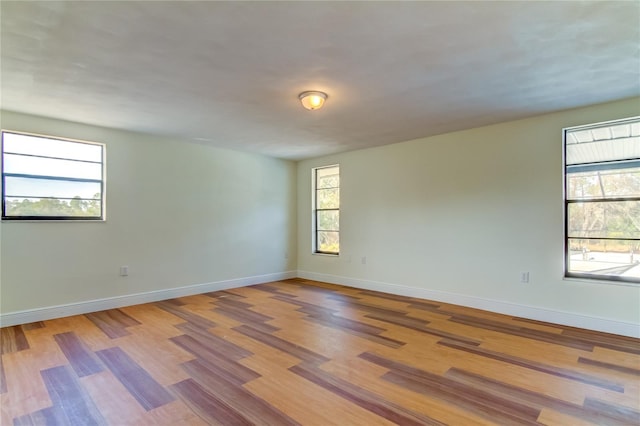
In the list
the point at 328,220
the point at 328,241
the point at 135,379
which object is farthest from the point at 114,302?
the point at 328,220

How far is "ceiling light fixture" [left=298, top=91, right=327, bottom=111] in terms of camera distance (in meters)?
3.12

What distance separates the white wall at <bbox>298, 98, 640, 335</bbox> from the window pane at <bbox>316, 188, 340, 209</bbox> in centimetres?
27

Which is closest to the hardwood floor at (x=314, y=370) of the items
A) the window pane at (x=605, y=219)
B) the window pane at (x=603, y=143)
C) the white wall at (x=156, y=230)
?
the white wall at (x=156, y=230)

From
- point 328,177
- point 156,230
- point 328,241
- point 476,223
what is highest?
point 328,177

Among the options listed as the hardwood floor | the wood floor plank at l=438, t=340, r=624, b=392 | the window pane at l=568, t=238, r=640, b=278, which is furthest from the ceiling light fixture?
the window pane at l=568, t=238, r=640, b=278

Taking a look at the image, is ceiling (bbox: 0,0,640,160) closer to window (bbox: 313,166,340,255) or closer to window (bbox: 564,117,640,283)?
window (bbox: 564,117,640,283)

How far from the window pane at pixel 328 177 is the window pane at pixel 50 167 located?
373 cm

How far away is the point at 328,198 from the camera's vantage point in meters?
6.41

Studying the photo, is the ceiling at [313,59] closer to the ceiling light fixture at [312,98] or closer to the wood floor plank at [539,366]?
the ceiling light fixture at [312,98]

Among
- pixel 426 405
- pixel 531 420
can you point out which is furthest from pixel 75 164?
pixel 531 420

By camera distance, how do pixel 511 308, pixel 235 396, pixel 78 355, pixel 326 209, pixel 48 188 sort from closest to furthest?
pixel 235 396 < pixel 78 355 < pixel 48 188 < pixel 511 308 < pixel 326 209

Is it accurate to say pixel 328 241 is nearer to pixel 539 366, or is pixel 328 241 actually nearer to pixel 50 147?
pixel 539 366

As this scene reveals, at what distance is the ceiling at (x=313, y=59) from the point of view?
6.41ft

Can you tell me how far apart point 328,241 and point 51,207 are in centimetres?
432
